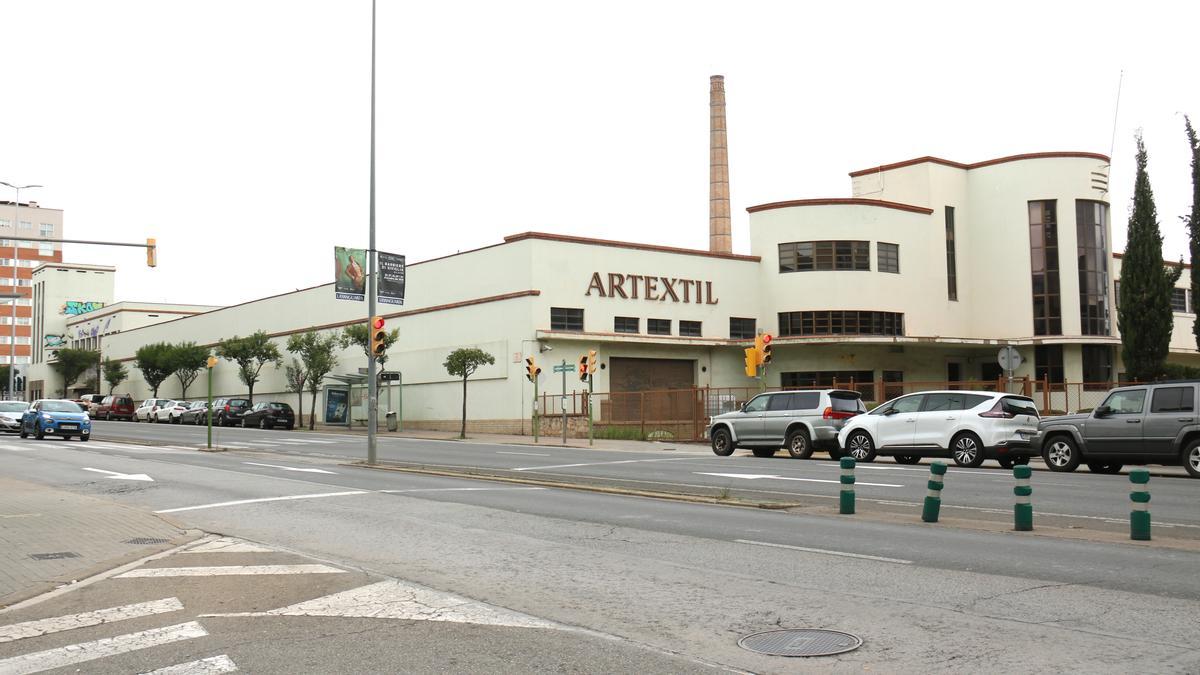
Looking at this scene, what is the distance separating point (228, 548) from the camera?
1080 centimetres

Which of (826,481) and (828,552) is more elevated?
(826,481)

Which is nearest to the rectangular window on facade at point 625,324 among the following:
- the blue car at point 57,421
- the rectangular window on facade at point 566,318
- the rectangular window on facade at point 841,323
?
the rectangular window on facade at point 566,318

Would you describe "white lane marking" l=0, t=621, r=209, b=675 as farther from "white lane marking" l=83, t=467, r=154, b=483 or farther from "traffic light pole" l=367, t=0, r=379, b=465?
"traffic light pole" l=367, t=0, r=379, b=465

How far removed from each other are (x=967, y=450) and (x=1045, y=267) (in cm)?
3258

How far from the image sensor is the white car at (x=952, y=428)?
21453mm

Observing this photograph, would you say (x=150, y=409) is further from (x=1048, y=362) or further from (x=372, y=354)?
(x=1048, y=362)

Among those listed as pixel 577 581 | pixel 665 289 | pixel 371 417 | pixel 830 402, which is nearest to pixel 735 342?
pixel 665 289

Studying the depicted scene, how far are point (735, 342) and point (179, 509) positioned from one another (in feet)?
119

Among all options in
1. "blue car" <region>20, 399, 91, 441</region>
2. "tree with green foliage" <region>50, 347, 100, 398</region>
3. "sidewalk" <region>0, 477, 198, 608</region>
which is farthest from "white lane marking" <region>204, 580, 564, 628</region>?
"tree with green foliage" <region>50, 347, 100, 398</region>

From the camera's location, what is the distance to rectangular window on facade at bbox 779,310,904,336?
158 ft

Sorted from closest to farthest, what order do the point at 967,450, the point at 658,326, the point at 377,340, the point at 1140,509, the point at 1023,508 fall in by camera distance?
the point at 1140,509 → the point at 1023,508 → the point at 967,450 → the point at 377,340 → the point at 658,326

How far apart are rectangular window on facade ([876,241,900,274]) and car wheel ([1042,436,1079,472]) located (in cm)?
2940

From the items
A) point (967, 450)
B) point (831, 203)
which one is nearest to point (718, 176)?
point (831, 203)

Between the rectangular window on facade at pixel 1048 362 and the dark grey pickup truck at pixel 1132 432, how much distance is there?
31.8 meters
